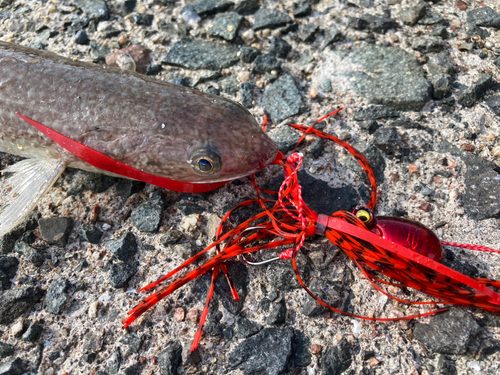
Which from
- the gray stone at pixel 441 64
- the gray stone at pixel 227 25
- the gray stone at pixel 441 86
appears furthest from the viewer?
the gray stone at pixel 227 25

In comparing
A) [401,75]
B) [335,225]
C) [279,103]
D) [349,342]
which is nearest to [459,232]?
[335,225]

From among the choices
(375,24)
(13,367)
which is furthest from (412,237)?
(13,367)

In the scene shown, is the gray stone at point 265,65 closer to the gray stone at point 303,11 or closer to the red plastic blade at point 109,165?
the gray stone at point 303,11

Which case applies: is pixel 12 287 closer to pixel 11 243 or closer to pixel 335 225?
pixel 11 243

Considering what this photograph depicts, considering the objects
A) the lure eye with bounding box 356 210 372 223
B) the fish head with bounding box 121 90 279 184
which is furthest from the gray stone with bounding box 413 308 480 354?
the fish head with bounding box 121 90 279 184

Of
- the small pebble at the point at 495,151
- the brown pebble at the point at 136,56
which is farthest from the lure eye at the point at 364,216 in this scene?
the brown pebble at the point at 136,56

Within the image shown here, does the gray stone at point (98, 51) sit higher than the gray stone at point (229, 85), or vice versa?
the gray stone at point (98, 51)
